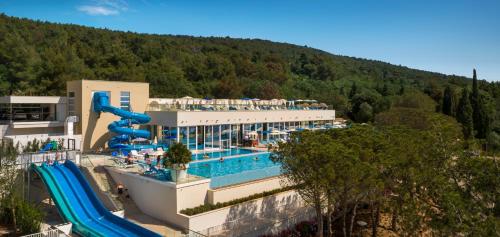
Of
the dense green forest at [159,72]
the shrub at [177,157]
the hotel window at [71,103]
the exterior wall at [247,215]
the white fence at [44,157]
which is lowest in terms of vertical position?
the exterior wall at [247,215]

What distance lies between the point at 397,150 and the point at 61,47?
4366 cm

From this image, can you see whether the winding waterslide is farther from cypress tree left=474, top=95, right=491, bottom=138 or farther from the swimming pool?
cypress tree left=474, top=95, right=491, bottom=138

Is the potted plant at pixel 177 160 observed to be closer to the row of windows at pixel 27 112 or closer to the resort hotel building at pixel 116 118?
the resort hotel building at pixel 116 118

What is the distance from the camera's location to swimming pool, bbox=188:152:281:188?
16.1m

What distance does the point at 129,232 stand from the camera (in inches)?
519

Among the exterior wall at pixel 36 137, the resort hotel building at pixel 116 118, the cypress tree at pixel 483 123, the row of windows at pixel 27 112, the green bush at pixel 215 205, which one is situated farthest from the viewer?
the cypress tree at pixel 483 123

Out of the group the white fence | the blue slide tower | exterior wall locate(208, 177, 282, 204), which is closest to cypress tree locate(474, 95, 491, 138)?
exterior wall locate(208, 177, 282, 204)

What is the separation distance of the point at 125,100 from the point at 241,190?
478 inches

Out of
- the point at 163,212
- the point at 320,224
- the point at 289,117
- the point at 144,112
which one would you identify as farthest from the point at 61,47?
the point at 320,224

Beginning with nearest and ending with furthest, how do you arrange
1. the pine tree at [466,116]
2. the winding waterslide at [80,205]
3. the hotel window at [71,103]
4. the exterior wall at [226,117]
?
1. the winding waterslide at [80,205]
2. the hotel window at [71,103]
3. the exterior wall at [226,117]
4. the pine tree at [466,116]

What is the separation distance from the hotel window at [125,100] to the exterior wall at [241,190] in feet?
38.6

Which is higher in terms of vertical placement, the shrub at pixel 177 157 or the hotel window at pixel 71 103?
the hotel window at pixel 71 103

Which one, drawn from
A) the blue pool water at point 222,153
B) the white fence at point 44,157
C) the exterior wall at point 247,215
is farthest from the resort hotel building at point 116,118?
the exterior wall at point 247,215

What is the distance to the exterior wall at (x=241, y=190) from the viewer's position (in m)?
15.5
